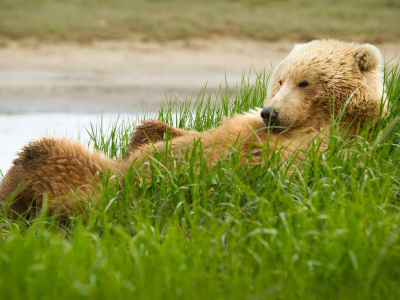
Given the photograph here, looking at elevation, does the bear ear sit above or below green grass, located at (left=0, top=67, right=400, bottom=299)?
above

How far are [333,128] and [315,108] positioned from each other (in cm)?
20

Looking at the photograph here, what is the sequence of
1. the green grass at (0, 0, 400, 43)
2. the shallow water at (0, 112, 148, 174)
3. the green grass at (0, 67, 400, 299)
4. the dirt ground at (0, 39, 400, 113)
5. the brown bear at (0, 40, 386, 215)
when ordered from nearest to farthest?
1. the green grass at (0, 67, 400, 299)
2. the brown bear at (0, 40, 386, 215)
3. the shallow water at (0, 112, 148, 174)
4. the dirt ground at (0, 39, 400, 113)
5. the green grass at (0, 0, 400, 43)

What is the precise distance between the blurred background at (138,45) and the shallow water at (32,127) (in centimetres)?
3

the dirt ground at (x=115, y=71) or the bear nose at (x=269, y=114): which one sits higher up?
the bear nose at (x=269, y=114)

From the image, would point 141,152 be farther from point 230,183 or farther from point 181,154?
point 230,183

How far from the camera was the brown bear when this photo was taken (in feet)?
10.1

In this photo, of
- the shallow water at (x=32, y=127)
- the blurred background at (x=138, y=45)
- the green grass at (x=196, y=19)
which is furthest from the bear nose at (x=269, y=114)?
the green grass at (x=196, y=19)

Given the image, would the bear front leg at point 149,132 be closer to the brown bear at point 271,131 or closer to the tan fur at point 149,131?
the tan fur at point 149,131

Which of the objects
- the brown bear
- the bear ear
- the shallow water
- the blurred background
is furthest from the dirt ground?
the bear ear

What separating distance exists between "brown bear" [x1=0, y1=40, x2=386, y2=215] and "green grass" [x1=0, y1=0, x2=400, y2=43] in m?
11.7

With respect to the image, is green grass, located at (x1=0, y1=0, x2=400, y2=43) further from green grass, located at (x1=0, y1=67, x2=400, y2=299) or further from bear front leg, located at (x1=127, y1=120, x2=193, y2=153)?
green grass, located at (x1=0, y1=67, x2=400, y2=299)

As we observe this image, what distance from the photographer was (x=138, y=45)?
569 inches

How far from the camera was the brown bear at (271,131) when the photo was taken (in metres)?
3.07

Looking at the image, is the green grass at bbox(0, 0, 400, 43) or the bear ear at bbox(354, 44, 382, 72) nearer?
the bear ear at bbox(354, 44, 382, 72)
